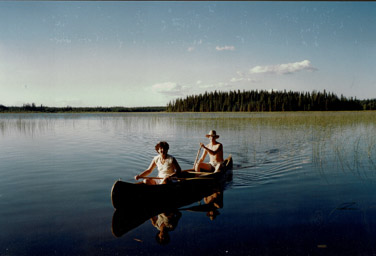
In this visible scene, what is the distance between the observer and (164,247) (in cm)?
555

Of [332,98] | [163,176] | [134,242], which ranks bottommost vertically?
[134,242]

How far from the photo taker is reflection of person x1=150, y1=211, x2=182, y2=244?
5957 mm

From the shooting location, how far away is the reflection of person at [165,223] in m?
5.96

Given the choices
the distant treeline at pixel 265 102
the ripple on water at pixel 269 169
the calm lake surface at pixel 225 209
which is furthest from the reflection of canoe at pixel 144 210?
the distant treeline at pixel 265 102

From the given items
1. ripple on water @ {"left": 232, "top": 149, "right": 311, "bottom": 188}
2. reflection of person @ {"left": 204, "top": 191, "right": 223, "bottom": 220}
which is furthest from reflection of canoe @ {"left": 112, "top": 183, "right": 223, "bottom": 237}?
ripple on water @ {"left": 232, "top": 149, "right": 311, "bottom": 188}

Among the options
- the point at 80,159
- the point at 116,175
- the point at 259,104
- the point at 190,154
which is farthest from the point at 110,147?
the point at 259,104

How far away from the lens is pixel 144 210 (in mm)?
7547

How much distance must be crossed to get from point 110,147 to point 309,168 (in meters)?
12.4

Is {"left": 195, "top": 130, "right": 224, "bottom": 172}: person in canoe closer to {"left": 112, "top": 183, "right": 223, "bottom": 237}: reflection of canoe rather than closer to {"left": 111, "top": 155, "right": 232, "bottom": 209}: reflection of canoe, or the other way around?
{"left": 111, "top": 155, "right": 232, "bottom": 209}: reflection of canoe

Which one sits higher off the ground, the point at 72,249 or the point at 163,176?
the point at 163,176

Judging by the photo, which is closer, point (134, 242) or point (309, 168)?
point (134, 242)

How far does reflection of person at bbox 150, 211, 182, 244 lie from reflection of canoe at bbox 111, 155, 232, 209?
0.58 metres

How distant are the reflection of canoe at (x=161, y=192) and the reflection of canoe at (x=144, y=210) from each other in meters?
0.03

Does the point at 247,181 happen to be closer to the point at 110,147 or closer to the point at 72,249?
the point at 72,249
